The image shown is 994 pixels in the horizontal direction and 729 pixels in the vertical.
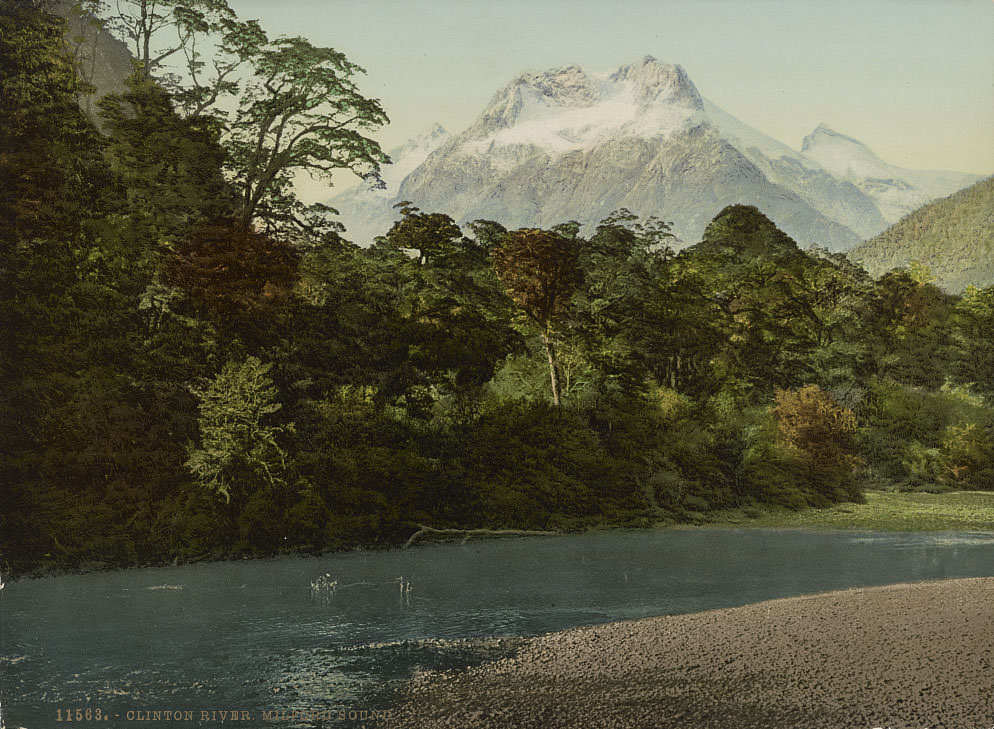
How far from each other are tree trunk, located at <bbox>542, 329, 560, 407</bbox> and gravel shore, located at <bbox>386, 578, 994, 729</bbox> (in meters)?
18.1

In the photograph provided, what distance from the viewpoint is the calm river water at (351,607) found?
44.7 feet

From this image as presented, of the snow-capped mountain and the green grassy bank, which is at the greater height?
the snow-capped mountain

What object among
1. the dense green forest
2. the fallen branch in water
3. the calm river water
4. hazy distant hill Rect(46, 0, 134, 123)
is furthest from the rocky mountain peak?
the calm river water

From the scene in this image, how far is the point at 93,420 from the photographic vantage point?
88.2ft

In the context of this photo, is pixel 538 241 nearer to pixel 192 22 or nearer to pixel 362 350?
pixel 362 350

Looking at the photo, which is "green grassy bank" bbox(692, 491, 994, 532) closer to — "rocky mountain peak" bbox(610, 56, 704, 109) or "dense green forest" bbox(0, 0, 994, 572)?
"dense green forest" bbox(0, 0, 994, 572)

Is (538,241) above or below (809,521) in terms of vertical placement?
above

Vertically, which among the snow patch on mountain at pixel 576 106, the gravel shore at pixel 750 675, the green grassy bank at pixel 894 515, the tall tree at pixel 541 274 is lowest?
the gravel shore at pixel 750 675

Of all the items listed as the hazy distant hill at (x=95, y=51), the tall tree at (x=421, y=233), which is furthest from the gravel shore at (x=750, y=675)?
the hazy distant hill at (x=95, y=51)

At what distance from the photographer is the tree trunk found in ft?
115

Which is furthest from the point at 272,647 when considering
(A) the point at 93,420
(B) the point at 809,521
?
(B) the point at 809,521

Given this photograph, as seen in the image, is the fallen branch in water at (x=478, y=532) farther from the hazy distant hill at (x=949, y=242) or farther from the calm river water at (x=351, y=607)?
the hazy distant hill at (x=949, y=242)

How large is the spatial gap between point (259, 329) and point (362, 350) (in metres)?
3.80

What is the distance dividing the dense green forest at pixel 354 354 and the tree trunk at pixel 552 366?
0.15 m
